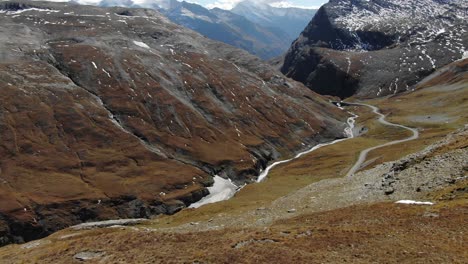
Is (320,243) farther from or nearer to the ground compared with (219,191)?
farther from the ground

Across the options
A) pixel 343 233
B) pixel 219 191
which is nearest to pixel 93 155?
pixel 219 191

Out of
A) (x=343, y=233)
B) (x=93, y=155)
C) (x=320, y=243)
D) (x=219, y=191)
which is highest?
(x=343, y=233)

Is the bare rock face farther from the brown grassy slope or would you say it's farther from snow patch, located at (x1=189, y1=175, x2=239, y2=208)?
the brown grassy slope

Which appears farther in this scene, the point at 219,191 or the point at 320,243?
the point at 219,191

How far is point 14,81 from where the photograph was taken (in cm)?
18238

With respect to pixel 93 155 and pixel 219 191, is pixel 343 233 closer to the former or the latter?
pixel 219 191

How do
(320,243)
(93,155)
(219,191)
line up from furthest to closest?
1. (93,155)
2. (219,191)
3. (320,243)

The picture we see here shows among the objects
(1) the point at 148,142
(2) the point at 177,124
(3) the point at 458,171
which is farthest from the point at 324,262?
(2) the point at 177,124

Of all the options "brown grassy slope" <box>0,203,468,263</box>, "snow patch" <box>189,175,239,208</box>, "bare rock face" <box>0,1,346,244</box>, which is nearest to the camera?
"brown grassy slope" <box>0,203,468,263</box>

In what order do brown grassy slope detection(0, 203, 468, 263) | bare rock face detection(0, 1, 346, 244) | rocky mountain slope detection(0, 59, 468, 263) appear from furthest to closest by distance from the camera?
bare rock face detection(0, 1, 346, 244) < rocky mountain slope detection(0, 59, 468, 263) < brown grassy slope detection(0, 203, 468, 263)

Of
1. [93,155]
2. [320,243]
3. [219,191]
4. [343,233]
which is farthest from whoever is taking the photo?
[93,155]

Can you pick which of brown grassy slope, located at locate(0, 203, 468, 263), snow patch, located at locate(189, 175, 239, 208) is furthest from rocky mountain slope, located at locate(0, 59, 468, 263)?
snow patch, located at locate(189, 175, 239, 208)

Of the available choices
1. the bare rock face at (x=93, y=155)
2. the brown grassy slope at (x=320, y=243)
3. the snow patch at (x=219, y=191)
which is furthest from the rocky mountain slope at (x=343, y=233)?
the snow patch at (x=219, y=191)

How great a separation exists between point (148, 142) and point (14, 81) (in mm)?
63440
